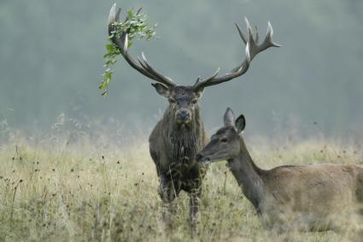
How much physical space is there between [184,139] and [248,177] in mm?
1331

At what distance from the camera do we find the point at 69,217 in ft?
31.0

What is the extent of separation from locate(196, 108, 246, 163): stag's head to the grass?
0.35 meters

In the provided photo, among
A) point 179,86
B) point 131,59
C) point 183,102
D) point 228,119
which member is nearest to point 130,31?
point 131,59

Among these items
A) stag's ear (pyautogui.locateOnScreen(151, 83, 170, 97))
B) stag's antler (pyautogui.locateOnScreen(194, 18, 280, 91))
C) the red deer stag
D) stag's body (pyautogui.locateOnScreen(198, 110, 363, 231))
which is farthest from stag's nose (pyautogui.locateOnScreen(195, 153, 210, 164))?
stag's ear (pyautogui.locateOnScreen(151, 83, 170, 97))

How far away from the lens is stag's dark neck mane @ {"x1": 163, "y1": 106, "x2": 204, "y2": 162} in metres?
10.8

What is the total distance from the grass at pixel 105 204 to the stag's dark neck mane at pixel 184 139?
39cm

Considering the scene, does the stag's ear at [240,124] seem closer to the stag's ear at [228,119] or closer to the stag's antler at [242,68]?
the stag's ear at [228,119]

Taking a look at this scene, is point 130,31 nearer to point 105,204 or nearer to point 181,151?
point 181,151

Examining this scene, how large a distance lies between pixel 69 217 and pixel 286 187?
1.94m

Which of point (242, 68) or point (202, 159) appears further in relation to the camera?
point (242, 68)

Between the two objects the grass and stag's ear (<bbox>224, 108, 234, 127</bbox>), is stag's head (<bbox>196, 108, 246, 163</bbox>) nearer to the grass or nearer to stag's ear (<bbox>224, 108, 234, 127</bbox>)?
stag's ear (<bbox>224, 108, 234, 127</bbox>)

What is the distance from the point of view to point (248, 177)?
9.70 metres

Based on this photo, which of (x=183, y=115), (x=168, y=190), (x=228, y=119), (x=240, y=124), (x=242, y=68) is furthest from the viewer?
(x=242, y=68)

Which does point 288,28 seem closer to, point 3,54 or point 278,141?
point 3,54
